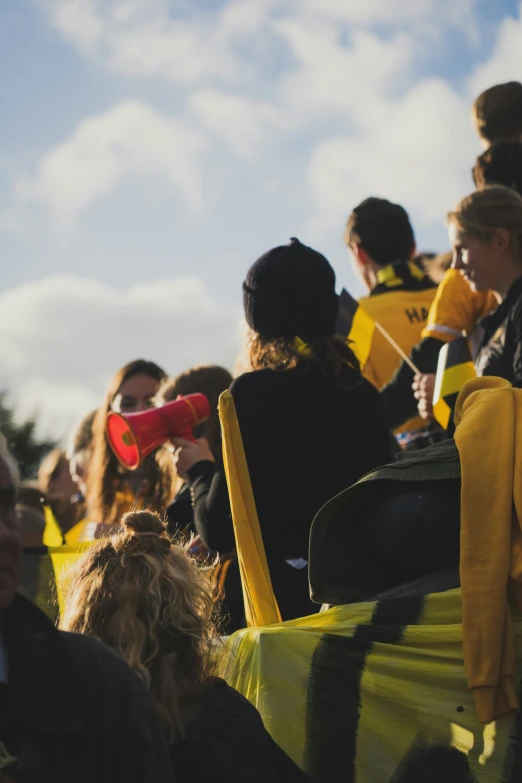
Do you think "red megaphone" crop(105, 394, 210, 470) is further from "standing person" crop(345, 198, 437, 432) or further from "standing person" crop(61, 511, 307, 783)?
"standing person" crop(61, 511, 307, 783)

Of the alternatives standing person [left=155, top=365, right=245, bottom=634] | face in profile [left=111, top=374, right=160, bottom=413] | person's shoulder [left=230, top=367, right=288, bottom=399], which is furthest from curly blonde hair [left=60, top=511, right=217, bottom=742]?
face in profile [left=111, top=374, right=160, bottom=413]

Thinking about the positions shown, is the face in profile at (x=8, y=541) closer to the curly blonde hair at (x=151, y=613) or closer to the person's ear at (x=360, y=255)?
the curly blonde hair at (x=151, y=613)

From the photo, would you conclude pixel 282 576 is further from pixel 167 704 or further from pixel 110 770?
pixel 110 770

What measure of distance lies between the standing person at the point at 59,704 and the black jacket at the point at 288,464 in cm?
166

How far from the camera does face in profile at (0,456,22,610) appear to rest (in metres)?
1.49

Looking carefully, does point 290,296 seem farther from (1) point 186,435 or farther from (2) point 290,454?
(1) point 186,435

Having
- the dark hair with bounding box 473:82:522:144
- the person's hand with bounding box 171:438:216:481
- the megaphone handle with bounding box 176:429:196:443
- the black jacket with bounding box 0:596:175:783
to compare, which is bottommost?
the black jacket with bounding box 0:596:175:783

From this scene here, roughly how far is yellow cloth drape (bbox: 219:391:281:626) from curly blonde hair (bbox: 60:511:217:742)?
40 cm

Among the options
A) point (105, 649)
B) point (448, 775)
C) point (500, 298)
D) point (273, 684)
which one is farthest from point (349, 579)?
point (500, 298)

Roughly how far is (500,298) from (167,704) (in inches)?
89.4

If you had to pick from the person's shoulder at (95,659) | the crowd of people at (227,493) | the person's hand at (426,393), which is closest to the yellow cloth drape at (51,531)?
the crowd of people at (227,493)

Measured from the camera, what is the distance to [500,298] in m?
4.09

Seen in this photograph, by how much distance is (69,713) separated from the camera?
147 cm

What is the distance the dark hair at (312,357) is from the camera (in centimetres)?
341
